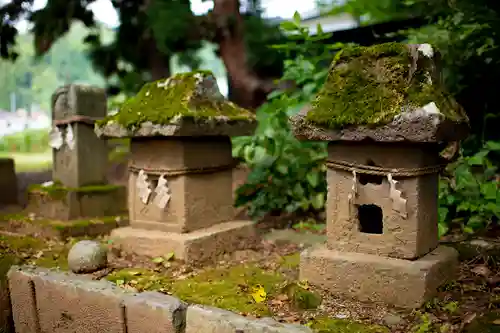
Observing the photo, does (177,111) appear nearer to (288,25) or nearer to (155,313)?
(155,313)

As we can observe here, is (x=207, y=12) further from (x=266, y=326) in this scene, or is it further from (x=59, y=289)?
(x=266, y=326)

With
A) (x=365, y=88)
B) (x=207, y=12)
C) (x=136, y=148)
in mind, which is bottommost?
(x=136, y=148)

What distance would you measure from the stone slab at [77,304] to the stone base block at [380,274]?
117 centimetres

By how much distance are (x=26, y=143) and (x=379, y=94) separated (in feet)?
56.6

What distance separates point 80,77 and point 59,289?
24357mm

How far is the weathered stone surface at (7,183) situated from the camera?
7.03 metres

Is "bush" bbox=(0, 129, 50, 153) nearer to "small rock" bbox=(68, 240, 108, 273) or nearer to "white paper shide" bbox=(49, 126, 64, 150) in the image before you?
"white paper shide" bbox=(49, 126, 64, 150)

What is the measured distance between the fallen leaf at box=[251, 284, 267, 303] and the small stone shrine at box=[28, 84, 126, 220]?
2.58 meters

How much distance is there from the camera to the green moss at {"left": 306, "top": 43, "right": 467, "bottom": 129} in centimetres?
273

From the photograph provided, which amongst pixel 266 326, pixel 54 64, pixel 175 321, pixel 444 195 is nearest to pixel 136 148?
pixel 175 321

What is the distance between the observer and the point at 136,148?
405 centimetres

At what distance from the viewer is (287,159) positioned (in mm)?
5664

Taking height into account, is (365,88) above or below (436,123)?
above

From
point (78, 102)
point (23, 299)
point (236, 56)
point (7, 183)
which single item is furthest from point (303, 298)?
point (7, 183)
